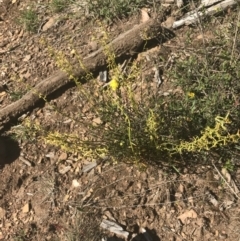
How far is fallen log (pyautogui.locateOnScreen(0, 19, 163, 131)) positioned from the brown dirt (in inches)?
3.2

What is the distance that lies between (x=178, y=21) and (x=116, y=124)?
1.20m

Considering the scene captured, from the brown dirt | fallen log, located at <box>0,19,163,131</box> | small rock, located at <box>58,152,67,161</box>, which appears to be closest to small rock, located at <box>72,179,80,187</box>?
the brown dirt

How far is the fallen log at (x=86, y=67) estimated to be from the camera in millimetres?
3766

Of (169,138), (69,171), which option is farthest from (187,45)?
(69,171)

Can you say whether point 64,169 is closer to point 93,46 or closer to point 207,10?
point 93,46

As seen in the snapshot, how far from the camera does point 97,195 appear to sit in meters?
3.29

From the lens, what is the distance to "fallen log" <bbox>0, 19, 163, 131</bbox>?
377cm

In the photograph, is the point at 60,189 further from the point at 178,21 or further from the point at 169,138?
the point at 178,21

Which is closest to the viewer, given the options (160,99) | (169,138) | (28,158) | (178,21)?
(169,138)

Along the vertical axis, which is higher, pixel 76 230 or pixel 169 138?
pixel 169 138

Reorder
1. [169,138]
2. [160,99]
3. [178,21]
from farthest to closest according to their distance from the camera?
1. [178,21]
2. [160,99]
3. [169,138]

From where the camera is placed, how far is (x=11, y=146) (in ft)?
12.1

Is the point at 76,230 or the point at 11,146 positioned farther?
the point at 11,146

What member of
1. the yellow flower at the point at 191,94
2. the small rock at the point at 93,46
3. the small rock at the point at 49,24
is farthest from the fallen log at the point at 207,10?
the small rock at the point at 49,24
